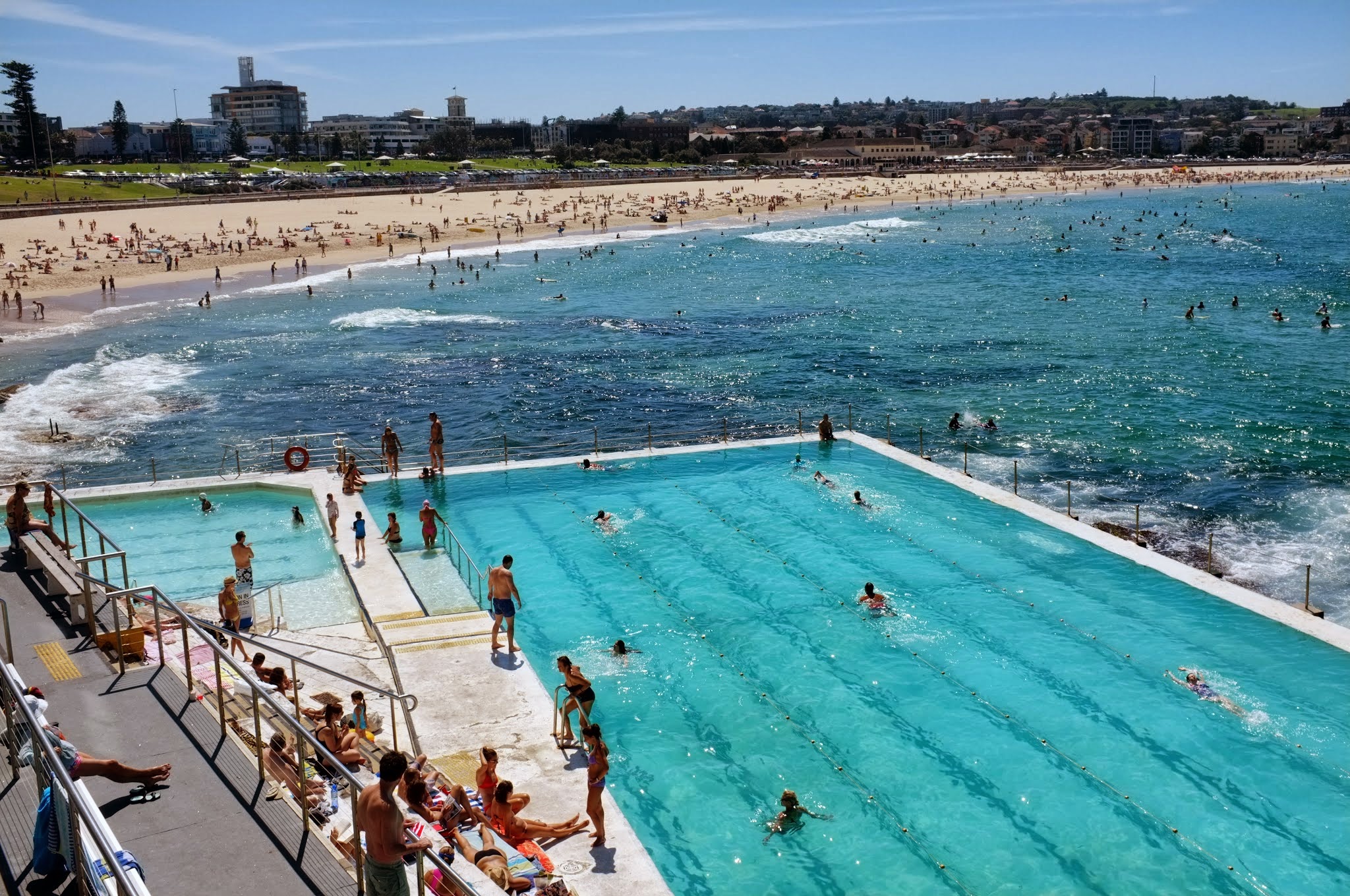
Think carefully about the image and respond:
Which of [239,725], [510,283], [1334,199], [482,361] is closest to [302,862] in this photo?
[239,725]

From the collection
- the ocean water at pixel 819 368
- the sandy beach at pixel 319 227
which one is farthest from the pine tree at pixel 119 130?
the ocean water at pixel 819 368

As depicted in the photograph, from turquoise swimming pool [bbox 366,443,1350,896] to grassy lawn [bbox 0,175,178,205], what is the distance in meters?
93.2

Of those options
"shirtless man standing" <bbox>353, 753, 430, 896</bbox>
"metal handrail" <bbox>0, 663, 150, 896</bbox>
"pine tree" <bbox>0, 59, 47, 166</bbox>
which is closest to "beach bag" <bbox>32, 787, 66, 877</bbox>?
"metal handrail" <bbox>0, 663, 150, 896</bbox>

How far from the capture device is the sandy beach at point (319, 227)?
6556cm

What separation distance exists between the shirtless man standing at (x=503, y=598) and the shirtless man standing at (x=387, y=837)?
25.5ft

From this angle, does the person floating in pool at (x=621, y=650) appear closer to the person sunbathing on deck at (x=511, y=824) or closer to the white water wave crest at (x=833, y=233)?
the person sunbathing on deck at (x=511, y=824)

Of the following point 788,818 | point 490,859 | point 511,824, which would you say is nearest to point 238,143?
point 788,818

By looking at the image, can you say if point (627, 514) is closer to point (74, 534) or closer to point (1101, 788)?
point (74, 534)

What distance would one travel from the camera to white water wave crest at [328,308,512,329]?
55.5m

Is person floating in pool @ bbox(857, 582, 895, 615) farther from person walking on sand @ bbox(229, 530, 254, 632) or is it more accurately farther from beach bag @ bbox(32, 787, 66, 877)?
beach bag @ bbox(32, 787, 66, 877)

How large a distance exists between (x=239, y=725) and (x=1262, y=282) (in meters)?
72.0

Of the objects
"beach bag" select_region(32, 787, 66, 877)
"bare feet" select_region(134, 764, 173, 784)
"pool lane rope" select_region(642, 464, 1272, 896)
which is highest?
"beach bag" select_region(32, 787, 66, 877)

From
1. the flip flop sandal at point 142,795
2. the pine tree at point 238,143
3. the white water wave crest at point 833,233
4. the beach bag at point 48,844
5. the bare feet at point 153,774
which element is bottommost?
the flip flop sandal at point 142,795

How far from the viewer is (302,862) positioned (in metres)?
8.09
